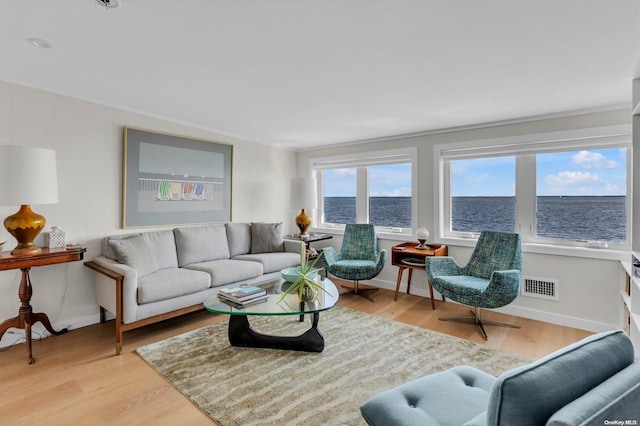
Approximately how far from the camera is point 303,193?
4.91m

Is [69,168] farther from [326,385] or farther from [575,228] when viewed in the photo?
[575,228]

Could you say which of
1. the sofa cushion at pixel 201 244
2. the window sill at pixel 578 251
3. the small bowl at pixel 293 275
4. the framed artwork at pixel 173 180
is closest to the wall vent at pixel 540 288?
the window sill at pixel 578 251

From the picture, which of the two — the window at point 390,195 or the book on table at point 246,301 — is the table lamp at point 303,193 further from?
the book on table at point 246,301

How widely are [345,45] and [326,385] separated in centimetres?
224

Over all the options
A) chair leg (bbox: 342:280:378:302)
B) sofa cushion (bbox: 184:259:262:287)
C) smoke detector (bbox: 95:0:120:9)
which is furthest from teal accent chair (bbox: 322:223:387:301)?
smoke detector (bbox: 95:0:120:9)

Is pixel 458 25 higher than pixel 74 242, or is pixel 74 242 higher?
pixel 458 25

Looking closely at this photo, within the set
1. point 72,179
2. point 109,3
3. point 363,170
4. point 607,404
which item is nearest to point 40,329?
point 72,179

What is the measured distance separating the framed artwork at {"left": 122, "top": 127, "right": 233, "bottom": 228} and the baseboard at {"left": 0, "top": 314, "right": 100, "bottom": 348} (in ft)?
3.23

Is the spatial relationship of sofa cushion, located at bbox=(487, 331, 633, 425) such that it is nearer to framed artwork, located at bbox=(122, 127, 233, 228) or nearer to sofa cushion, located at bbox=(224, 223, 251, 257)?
framed artwork, located at bbox=(122, 127, 233, 228)

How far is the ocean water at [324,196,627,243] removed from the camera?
10.9 feet

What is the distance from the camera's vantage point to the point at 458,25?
1829mm

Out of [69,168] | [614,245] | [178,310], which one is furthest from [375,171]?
[69,168]

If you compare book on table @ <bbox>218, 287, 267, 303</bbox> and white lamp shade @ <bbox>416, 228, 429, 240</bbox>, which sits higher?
white lamp shade @ <bbox>416, 228, 429, 240</bbox>

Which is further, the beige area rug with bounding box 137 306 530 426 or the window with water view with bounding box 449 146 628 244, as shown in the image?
the window with water view with bounding box 449 146 628 244
